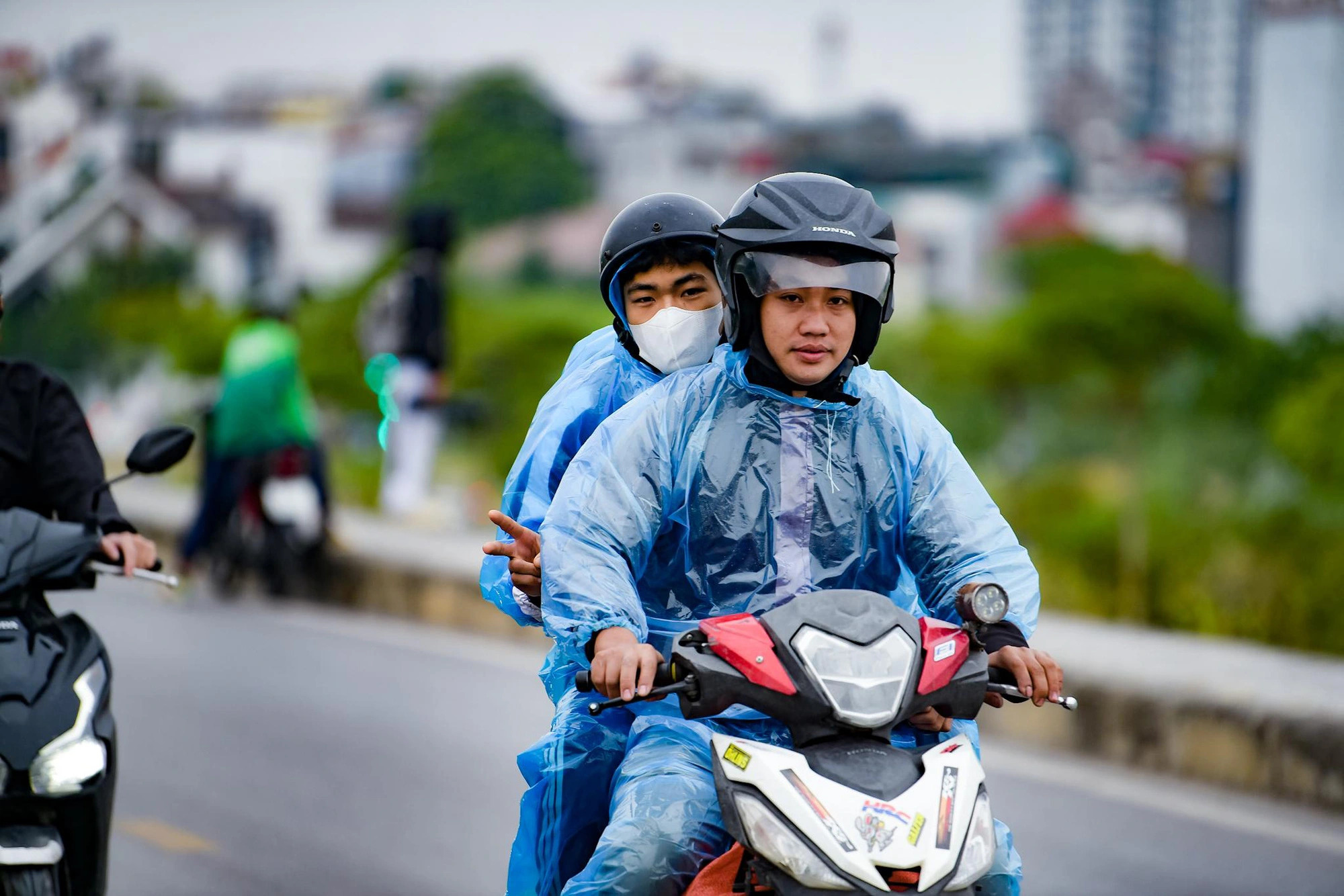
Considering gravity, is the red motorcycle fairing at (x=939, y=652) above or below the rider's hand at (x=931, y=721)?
above

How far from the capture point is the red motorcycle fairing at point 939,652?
298 cm

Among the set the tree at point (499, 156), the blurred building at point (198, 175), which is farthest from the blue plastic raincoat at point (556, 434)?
the tree at point (499, 156)

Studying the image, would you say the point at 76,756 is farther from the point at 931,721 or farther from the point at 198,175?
the point at 198,175

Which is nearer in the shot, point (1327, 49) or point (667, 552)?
point (667, 552)

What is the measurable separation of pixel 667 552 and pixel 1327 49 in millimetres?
58096

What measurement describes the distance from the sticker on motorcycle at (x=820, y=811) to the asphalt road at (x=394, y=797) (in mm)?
3266

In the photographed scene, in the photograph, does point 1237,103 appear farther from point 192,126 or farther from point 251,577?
point 251,577

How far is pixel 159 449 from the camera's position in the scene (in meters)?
4.41

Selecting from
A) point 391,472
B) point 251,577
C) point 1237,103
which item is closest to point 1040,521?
point 391,472

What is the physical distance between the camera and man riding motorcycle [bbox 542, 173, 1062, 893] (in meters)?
3.31

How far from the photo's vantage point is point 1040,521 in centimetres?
1397

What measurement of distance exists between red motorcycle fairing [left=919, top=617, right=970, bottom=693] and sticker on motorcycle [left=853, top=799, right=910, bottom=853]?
25 centimetres

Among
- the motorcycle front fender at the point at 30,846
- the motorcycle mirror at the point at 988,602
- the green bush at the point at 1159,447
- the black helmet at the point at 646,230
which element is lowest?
the green bush at the point at 1159,447

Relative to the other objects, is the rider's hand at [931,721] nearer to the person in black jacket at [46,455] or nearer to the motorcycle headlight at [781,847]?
the motorcycle headlight at [781,847]
